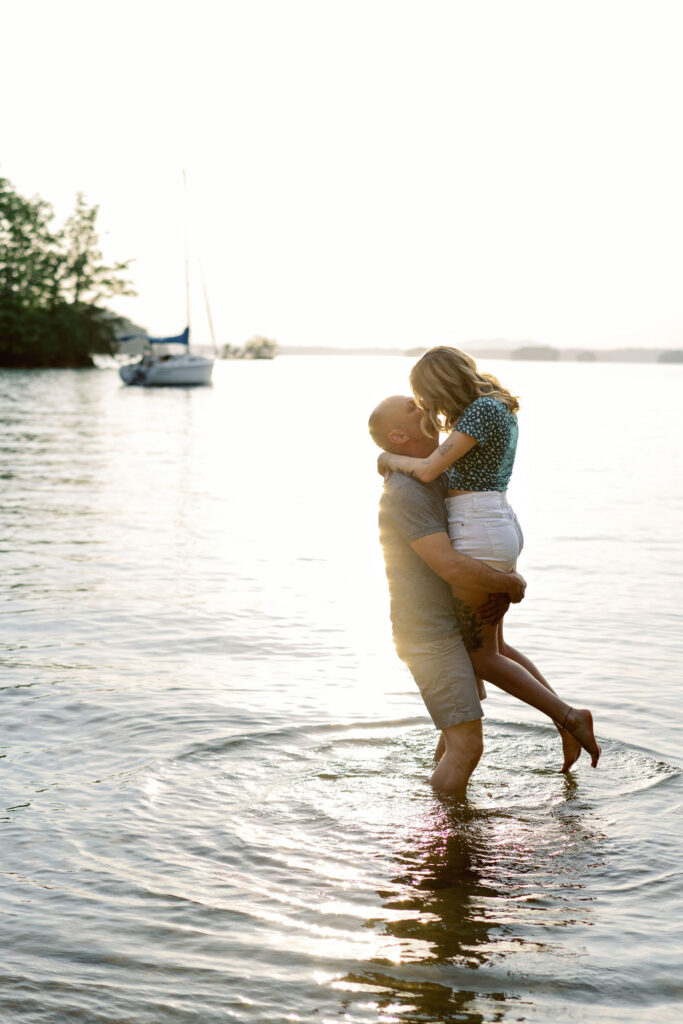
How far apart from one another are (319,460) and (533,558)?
16701 millimetres

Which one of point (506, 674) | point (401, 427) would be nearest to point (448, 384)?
point (401, 427)

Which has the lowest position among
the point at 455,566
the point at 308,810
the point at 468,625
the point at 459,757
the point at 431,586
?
the point at 308,810

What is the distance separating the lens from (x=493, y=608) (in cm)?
511

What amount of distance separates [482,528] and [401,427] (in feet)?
1.78

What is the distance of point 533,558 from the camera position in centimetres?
1339

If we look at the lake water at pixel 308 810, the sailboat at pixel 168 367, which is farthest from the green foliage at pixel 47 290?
the lake water at pixel 308 810

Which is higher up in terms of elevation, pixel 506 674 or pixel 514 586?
pixel 514 586

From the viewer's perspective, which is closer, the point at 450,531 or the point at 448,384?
the point at 448,384

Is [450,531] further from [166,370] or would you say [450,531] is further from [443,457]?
[166,370]

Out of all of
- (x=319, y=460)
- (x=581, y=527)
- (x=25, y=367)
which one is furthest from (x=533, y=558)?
(x=25, y=367)

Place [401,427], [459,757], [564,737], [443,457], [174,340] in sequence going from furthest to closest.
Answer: [174,340], [564,737], [459,757], [401,427], [443,457]

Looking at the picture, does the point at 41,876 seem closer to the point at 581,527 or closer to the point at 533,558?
the point at 533,558

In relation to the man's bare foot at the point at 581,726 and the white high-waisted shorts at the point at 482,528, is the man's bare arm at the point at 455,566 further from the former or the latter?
the man's bare foot at the point at 581,726

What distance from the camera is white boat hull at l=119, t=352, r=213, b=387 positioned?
76.4 metres
